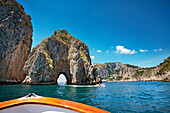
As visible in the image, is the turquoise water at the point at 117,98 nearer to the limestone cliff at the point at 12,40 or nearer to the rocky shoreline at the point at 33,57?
the rocky shoreline at the point at 33,57

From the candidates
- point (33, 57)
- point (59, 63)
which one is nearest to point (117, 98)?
point (59, 63)

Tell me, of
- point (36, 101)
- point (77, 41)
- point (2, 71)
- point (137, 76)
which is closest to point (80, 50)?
point (77, 41)

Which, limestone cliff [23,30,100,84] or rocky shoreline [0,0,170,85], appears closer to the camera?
rocky shoreline [0,0,170,85]

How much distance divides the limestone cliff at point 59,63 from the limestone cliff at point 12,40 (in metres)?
5.26

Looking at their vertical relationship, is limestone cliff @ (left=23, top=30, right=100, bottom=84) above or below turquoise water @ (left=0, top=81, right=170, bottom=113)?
above

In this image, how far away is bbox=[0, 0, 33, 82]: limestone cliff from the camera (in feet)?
147

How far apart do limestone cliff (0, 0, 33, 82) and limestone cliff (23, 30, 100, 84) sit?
17.3 ft

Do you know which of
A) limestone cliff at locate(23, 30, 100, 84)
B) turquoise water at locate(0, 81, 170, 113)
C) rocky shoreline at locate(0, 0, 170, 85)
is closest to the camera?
turquoise water at locate(0, 81, 170, 113)

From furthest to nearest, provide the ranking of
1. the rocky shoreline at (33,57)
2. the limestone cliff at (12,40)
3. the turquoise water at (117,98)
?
1. the rocky shoreline at (33,57)
2. the limestone cliff at (12,40)
3. the turquoise water at (117,98)

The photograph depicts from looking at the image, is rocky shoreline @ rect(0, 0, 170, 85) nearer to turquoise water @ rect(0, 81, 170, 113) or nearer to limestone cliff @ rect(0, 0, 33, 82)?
limestone cliff @ rect(0, 0, 33, 82)

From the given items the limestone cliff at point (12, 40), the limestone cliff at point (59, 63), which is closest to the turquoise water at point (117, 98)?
the limestone cliff at point (59, 63)

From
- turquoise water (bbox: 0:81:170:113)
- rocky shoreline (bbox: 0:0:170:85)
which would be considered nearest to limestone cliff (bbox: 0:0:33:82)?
rocky shoreline (bbox: 0:0:170:85)

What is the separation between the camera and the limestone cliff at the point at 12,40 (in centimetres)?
4476

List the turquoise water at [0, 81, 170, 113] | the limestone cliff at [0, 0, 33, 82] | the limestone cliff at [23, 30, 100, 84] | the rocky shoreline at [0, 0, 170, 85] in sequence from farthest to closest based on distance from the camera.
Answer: the limestone cliff at [23, 30, 100, 84] < the rocky shoreline at [0, 0, 170, 85] < the limestone cliff at [0, 0, 33, 82] < the turquoise water at [0, 81, 170, 113]
